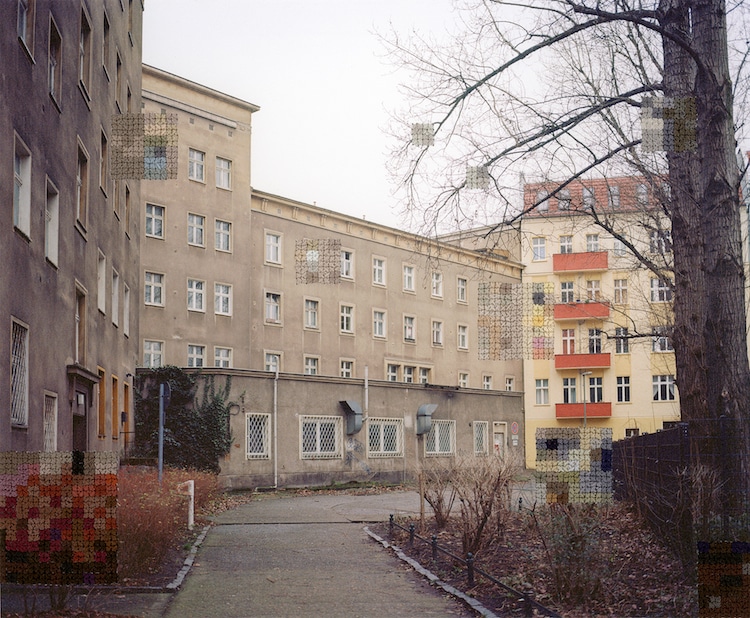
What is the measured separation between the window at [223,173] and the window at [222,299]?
443 cm

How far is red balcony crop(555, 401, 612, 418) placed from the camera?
63.2 m

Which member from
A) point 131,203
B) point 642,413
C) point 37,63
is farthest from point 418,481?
point 642,413

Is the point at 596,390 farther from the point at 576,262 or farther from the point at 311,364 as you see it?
the point at 311,364

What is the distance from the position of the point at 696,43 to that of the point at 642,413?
54.1m

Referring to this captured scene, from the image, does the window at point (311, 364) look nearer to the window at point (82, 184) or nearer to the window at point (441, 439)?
the window at point (441, 439)

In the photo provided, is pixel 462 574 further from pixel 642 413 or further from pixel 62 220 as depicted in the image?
pixel 642 413

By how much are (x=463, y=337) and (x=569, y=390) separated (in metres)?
10.9

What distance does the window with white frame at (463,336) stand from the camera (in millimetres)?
58219

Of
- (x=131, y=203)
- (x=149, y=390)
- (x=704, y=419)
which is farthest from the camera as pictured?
(x=149, y=390)

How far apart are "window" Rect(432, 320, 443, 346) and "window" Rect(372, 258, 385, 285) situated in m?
5.31

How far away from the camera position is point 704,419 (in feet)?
36.5

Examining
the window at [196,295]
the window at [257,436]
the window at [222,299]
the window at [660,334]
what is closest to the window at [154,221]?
the window at [196,295]

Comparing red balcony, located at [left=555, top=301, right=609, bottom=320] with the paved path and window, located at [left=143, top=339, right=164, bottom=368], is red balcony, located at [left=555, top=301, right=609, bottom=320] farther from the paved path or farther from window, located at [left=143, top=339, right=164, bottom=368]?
the paved path

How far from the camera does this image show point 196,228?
42531 mm
